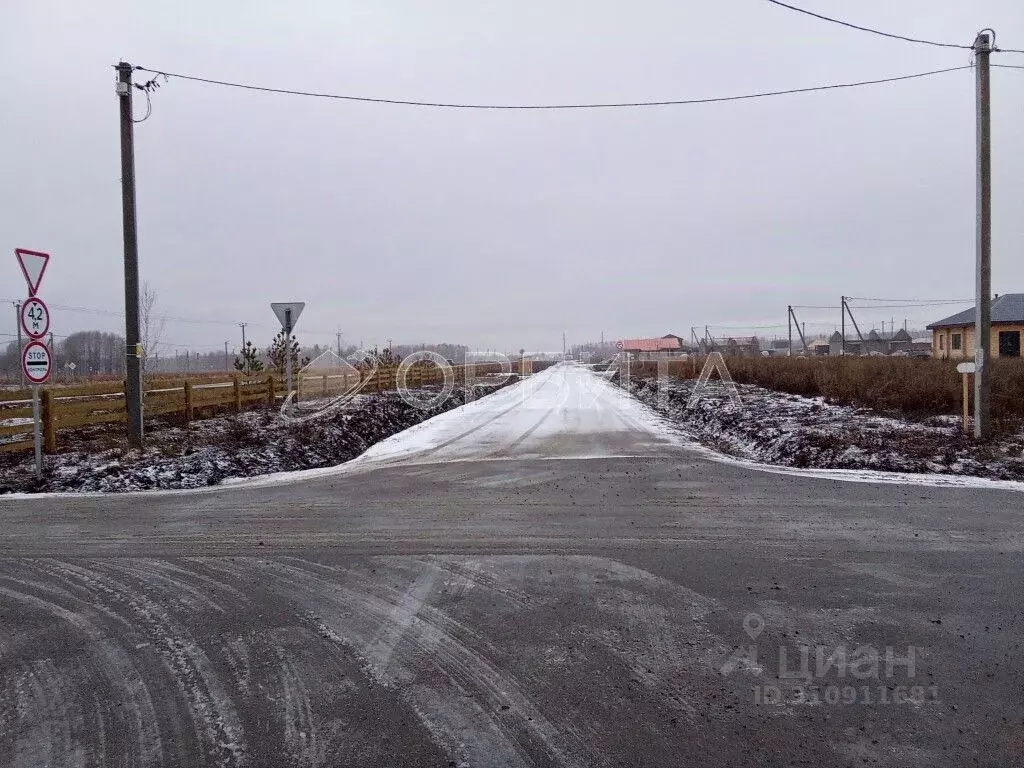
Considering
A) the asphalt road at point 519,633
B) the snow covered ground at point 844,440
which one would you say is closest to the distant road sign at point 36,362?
the asphalt road at point 519,633

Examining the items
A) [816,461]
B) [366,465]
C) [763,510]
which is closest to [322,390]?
[366,465]

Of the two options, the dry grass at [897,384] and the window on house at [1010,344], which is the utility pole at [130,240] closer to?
the dry grass at [897,384]

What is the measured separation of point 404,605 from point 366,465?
766 cm

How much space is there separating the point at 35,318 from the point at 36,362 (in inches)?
26.3

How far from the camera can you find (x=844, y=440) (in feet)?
40.6

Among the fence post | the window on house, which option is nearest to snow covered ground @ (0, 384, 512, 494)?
the fence post

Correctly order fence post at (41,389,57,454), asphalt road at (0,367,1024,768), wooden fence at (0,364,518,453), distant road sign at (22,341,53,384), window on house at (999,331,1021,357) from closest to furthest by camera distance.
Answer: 1. asphalt road at (0,367,1024,768)
2. distant road sign at (22,341,53,384)
3. fence post at (41,389,57,454)
4. wooden fence at (0,364,518,453)
5. window on house at (999,331,1021,357)

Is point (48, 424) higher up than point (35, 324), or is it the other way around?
point (35, 324)

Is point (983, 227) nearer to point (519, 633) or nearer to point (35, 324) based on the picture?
point (519, 633)

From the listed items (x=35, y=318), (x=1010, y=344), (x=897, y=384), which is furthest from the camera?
(x=1010, y=344)

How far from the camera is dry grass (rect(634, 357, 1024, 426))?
1558 centimetres

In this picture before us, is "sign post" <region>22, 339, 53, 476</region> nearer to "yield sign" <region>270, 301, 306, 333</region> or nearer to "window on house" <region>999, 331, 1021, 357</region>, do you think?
"yield sign" <region>270, 301, 306, 333</region>

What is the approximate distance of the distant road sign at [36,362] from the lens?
9945 millimetres

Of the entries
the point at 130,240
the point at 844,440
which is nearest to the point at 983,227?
the point at 844,440
